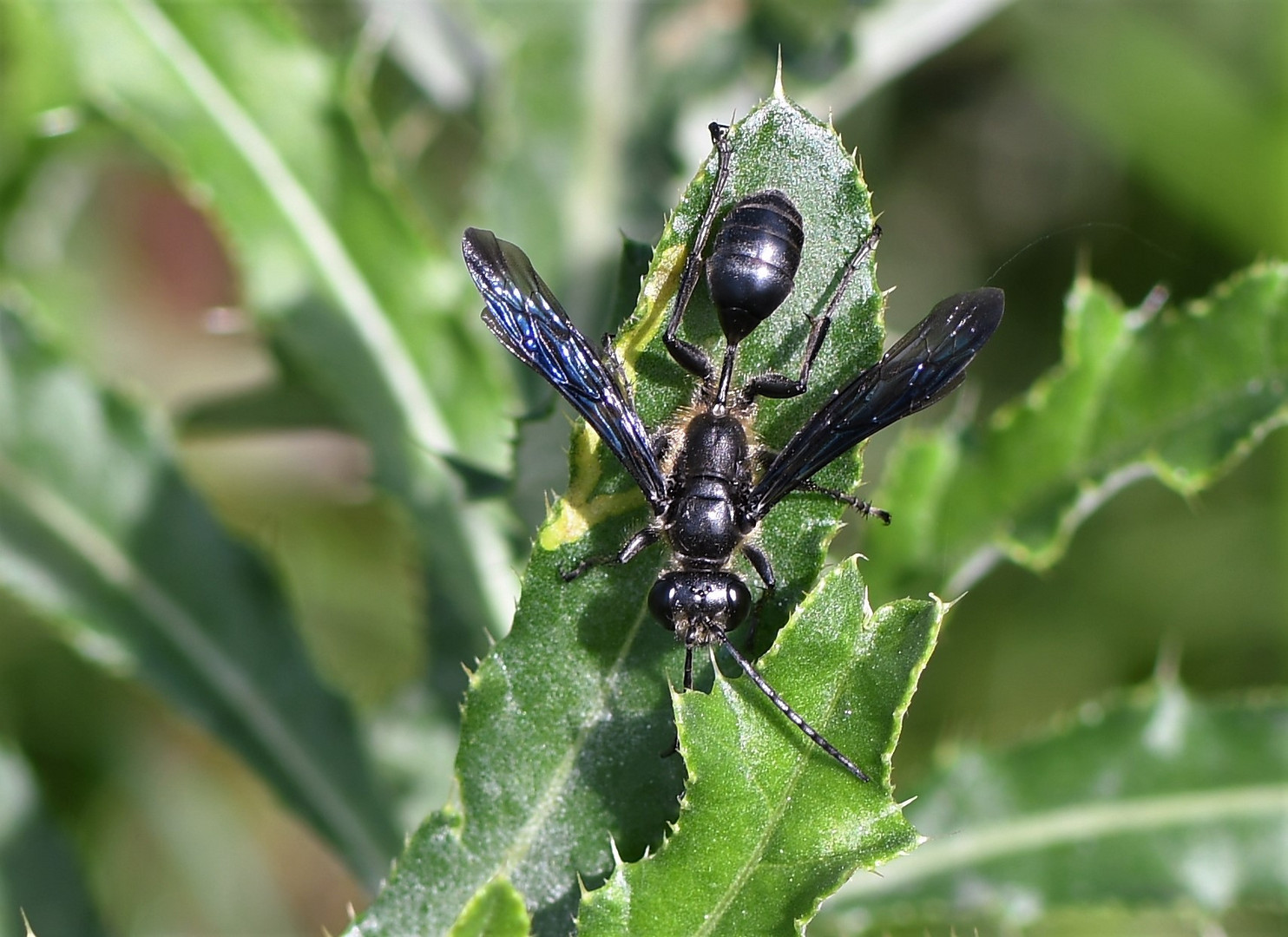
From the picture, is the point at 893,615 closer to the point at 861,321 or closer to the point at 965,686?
the point at 861,321

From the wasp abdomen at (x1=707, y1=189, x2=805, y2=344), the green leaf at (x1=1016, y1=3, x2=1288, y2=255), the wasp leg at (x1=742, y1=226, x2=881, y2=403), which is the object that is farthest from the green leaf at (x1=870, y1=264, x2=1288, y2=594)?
the green leaf at (x1=1016, y1=3, x2=1288, y2=255)

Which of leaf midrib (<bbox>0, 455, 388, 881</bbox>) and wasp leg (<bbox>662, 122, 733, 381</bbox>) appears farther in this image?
leaf midrib (<bbox>0, 455, 388, 881</bbox>)

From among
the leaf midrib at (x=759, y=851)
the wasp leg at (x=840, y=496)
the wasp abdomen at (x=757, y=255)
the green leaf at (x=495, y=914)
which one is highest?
the wasp abdomen at (x=757, y=255)

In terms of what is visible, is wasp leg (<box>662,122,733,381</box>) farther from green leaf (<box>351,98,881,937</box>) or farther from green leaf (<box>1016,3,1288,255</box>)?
green leaf (<box>1016,3,1288,255</box>)

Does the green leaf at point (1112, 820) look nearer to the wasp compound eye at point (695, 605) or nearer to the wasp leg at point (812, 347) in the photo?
the wasp compound eye at point (695, 605)

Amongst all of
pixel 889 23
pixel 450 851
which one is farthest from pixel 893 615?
pixel 889 23

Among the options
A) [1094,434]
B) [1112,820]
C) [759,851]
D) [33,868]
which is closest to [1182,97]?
[1094,434]

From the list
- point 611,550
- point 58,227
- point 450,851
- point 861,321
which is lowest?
point 450,851

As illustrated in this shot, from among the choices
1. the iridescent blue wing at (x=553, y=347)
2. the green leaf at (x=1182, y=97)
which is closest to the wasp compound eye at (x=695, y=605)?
the iridescent blue wing at (x=553, y=347)
